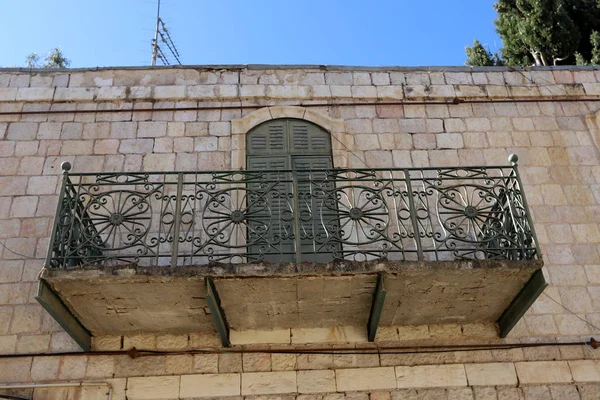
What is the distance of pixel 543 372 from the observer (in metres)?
6.56

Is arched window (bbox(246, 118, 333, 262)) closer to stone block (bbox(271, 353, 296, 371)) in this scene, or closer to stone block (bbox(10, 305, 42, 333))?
stone block (bbox(271, 353, 296, 371))

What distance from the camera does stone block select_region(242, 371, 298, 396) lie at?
251 inches

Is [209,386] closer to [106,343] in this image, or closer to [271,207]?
[106,343]

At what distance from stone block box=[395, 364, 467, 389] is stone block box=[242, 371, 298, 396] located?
3.67ft

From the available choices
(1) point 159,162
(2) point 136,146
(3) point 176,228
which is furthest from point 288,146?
(3) point 176,228

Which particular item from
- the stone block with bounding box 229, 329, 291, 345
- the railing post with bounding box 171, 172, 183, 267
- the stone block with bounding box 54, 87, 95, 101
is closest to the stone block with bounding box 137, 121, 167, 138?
the stone block with bounding box 54, 87, 95, 101

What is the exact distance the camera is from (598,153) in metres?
8.16

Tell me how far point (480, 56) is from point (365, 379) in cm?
1288

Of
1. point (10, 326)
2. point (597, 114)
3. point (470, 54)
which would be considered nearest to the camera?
point (10, 326)

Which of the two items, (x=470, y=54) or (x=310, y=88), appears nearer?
(x=310, y=88)

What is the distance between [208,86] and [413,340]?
169 inches

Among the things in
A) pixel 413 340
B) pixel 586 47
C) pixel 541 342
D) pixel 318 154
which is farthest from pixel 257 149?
pixel 586 47

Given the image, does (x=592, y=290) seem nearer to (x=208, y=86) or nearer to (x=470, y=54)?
(x=208, y=86)

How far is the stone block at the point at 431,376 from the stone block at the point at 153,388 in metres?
2.32
